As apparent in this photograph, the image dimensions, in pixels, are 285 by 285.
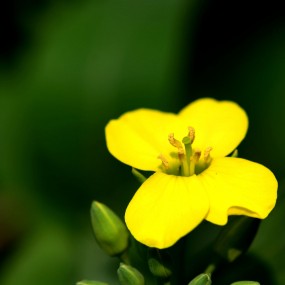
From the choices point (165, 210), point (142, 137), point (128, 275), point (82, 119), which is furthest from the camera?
point (82, 119)

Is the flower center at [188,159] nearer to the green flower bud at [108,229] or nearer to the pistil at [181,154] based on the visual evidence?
the pistil at [181,154]

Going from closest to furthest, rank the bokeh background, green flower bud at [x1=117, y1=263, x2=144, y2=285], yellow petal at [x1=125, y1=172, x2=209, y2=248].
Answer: yellow petal at [x1=125, y1=172, x2=209, y2=248] < green flower bud at [x1=117, y1=263, x2=144, y2=285] < the bokeh background

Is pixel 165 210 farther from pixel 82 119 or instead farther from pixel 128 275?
pixel 82 119

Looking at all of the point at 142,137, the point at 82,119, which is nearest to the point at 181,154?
the point at 142,137

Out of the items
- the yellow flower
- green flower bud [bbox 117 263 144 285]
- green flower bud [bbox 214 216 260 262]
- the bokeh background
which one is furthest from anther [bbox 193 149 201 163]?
the bokeh background

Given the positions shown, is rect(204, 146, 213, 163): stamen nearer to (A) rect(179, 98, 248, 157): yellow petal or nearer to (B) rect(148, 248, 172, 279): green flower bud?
(A) rect(179, 98, 248, 157): yellow petal

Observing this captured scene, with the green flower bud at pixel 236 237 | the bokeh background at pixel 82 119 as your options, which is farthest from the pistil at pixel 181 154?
the bokeh background at pixel 82 119
